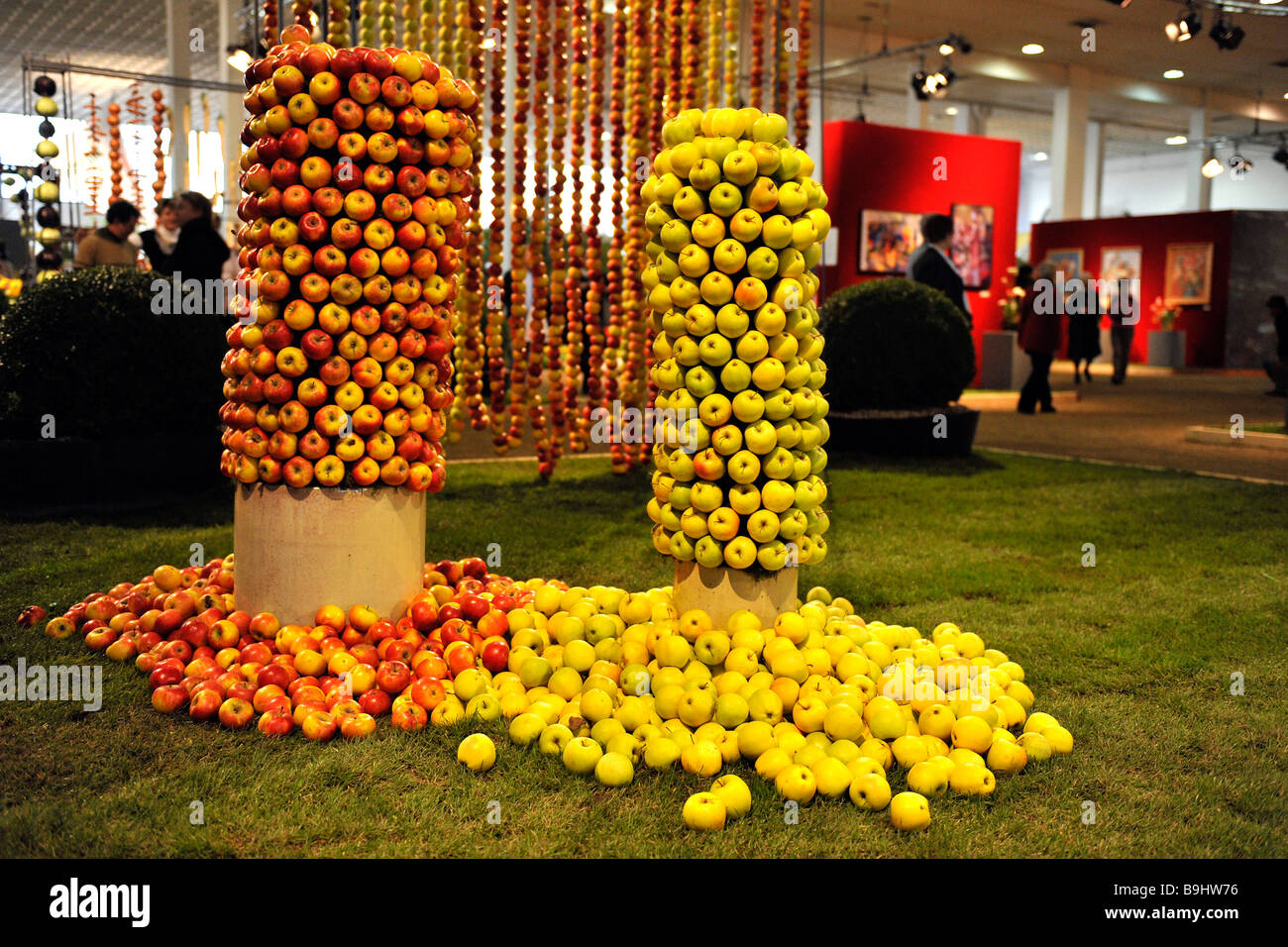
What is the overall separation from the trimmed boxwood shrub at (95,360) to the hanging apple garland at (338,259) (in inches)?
91.5

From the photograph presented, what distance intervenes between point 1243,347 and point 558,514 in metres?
19.0

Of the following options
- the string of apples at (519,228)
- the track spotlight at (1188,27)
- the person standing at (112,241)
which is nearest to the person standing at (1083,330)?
the track spotlight at (1188,27)

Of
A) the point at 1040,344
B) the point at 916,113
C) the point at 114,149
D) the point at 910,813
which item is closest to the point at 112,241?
the point at 114,149

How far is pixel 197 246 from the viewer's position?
20.5 feet

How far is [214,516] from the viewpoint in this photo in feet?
16.9

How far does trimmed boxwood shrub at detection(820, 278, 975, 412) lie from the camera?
7.41 meters

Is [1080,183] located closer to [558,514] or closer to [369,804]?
[558,514]

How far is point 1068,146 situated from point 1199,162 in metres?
5.22

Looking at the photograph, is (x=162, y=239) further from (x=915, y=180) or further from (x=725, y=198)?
(x=915, y=180)

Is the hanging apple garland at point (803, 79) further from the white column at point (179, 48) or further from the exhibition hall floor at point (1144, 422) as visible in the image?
the white column at point (179, 48)

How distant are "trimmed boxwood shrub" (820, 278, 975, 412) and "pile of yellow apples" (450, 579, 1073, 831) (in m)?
4.49

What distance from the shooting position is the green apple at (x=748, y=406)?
274cm

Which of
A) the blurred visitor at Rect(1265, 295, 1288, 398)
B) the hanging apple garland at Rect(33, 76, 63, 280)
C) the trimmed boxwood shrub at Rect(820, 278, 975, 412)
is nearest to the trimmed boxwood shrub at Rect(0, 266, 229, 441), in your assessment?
the hanging apple garland at Rect(33, 76, 63, 280)
